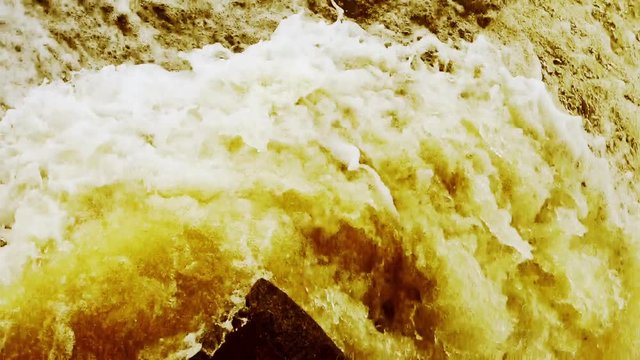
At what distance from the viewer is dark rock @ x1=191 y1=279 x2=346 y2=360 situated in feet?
9.98

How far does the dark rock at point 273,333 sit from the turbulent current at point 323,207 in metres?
0.09

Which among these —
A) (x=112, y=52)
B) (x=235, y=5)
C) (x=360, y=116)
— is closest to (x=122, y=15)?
(x=112, y=52)

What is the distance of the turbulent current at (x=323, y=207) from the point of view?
3105mm

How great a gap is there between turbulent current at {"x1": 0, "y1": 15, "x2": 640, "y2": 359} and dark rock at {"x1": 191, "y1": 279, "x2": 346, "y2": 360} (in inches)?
3.5

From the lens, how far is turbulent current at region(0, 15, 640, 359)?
311 cm

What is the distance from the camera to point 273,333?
308 centimetres

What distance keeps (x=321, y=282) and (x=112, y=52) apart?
2.03 m

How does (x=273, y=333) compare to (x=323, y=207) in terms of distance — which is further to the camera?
(x=323, y=207)

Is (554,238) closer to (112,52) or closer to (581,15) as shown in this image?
(581,15)

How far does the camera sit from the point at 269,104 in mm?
3752

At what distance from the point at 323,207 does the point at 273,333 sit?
0.80 meters

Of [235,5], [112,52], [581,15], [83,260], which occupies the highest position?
[581,15]

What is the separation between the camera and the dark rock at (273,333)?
3.04m

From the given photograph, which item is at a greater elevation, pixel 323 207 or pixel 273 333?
pixel 323 207
